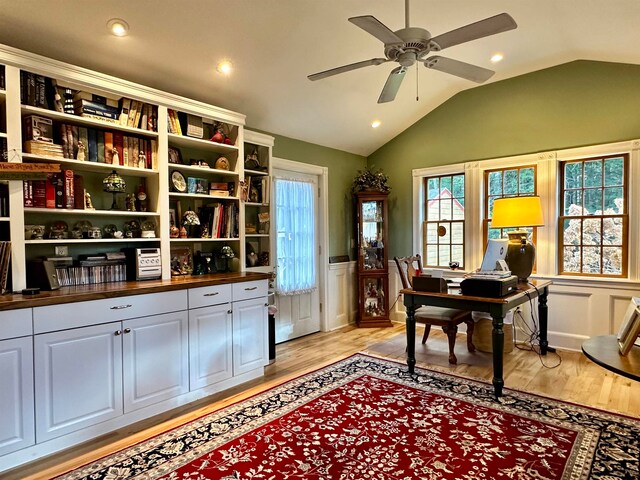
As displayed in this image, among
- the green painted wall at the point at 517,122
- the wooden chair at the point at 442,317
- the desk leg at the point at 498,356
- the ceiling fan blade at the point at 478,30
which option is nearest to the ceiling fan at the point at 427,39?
the ceiling fan blade at the point at 478,30

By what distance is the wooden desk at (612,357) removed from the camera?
1.59 metres

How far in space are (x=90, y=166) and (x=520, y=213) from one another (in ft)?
12.6

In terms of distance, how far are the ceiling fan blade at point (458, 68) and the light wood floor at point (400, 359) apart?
2.47 metres

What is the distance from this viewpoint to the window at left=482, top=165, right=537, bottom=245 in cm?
436

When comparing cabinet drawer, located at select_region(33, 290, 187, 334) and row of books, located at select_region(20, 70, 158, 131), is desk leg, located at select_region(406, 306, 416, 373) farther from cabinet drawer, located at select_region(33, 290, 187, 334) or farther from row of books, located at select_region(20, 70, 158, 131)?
row of books, located at select_region(20, 70, 158, 131)

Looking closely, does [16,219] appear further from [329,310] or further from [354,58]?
[329,310]

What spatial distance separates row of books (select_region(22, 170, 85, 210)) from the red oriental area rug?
169 cm

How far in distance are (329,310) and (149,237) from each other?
8.96 ft

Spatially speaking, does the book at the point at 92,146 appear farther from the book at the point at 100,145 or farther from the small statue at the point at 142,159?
the small statue at the point at 142,159

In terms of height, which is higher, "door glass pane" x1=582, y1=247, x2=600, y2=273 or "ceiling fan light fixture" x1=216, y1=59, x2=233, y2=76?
"ceiling fan light fixture" x1=216, y1=59, x2=233, y2=76

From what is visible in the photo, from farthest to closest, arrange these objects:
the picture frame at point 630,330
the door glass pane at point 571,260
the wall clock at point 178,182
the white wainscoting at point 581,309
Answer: the door glass pane at point 571,260, the white wainscoting at point 581,309, the wall clock at point 178,182, the picture frame at point 630,330

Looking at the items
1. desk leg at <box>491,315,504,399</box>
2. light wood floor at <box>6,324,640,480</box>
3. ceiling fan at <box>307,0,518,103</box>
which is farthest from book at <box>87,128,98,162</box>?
desk leg at <box>491,315,504,399</box>

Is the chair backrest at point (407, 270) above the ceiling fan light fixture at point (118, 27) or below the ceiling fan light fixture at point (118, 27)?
below

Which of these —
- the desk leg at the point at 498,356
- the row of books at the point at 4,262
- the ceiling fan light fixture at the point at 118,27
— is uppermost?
the ceiling fan light fixture at the point at 118,27
